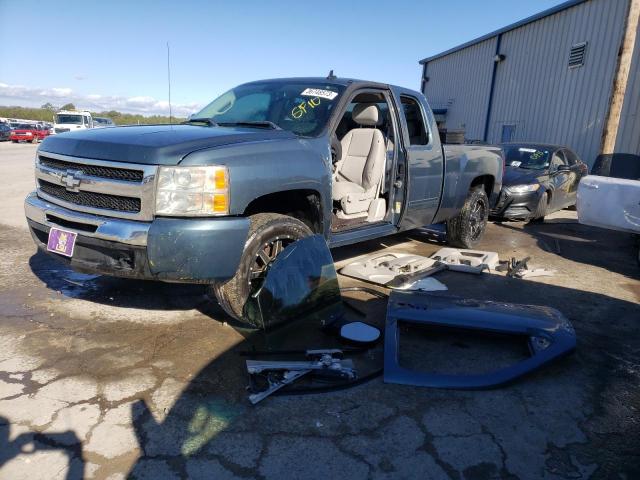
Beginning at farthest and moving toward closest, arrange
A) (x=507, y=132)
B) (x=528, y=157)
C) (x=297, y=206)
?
(x=507, y=132)
(x=528, y=157)
(x=297, y=206)

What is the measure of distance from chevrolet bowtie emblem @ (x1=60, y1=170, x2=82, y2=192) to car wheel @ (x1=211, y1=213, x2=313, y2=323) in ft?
3.56

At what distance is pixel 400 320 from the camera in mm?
3254

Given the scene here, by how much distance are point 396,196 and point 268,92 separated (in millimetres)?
1563

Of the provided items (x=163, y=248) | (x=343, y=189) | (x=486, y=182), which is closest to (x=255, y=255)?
(x=163, y=248)

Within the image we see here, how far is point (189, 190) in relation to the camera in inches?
106

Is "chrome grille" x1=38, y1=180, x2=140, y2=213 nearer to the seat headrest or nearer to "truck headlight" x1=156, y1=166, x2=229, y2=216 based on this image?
"truck headlight" x1=156, y1=166, x2=229, y2=216

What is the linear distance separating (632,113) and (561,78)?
2912mm

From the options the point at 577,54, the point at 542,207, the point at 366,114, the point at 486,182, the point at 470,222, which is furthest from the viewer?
the point at 577,54

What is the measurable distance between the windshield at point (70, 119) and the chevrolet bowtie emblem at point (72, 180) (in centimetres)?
2262

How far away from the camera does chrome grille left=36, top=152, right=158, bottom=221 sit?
271 cm

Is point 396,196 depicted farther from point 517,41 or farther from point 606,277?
point 517,41

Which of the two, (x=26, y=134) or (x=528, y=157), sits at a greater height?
(x=528, y=157)

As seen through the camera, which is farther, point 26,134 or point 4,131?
point 4,131

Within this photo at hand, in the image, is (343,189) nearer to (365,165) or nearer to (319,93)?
(365,165)
